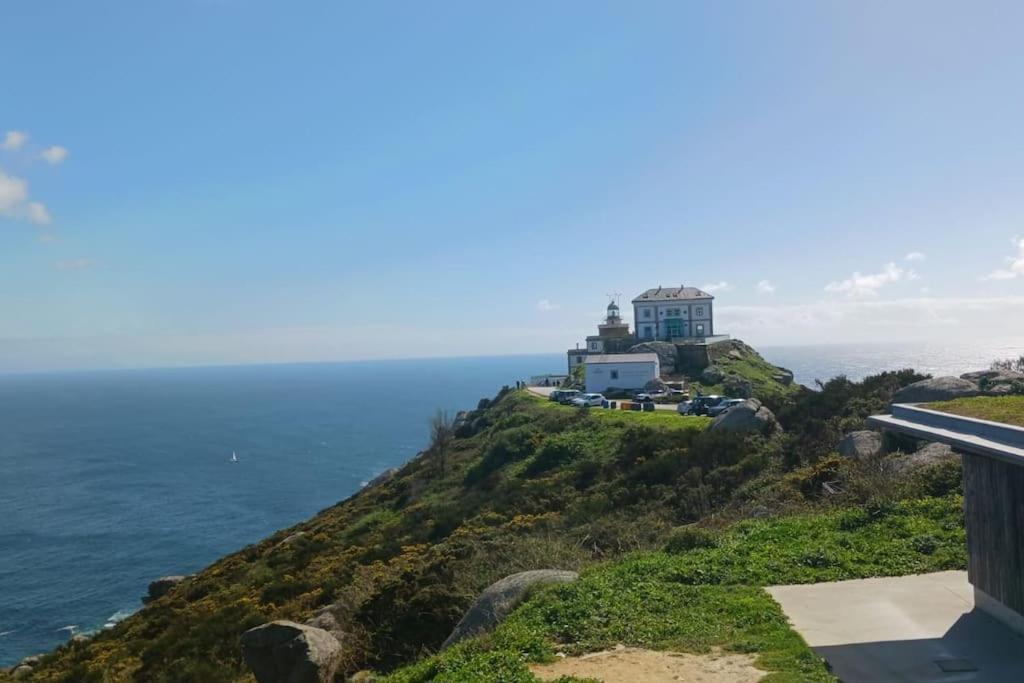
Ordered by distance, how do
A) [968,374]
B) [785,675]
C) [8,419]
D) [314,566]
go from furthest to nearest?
[8,419], [968,374], [314,566], [785,675]

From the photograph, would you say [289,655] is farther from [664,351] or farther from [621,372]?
[664,351]

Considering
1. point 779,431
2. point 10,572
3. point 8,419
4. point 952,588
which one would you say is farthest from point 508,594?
point 8,419

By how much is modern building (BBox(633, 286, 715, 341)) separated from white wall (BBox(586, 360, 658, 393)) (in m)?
16.9

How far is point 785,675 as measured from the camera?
26.6 feet

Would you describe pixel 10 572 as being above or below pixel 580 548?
below

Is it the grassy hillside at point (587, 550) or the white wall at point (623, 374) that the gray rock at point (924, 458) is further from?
the white wall at point (623, 374)

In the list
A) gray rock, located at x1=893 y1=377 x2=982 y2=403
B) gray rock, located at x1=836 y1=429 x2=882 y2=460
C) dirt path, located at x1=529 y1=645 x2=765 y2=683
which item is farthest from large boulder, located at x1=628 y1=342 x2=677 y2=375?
dirt path, located at x1=529 y1=645 x2=765 y2=683

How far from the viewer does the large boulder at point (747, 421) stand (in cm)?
2945

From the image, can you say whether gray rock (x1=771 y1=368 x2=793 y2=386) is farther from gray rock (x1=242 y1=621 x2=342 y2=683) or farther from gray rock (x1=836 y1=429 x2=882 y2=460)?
gray rock (x1=242 y1=621 x2=342 y2=683)

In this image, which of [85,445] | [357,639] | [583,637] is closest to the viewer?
[583,637]

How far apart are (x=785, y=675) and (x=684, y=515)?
45.8 ft

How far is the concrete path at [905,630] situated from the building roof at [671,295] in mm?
64615

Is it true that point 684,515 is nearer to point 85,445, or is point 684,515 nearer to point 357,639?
point 357,639

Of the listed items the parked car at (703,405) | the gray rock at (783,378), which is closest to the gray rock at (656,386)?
the parked car at (703,405)
